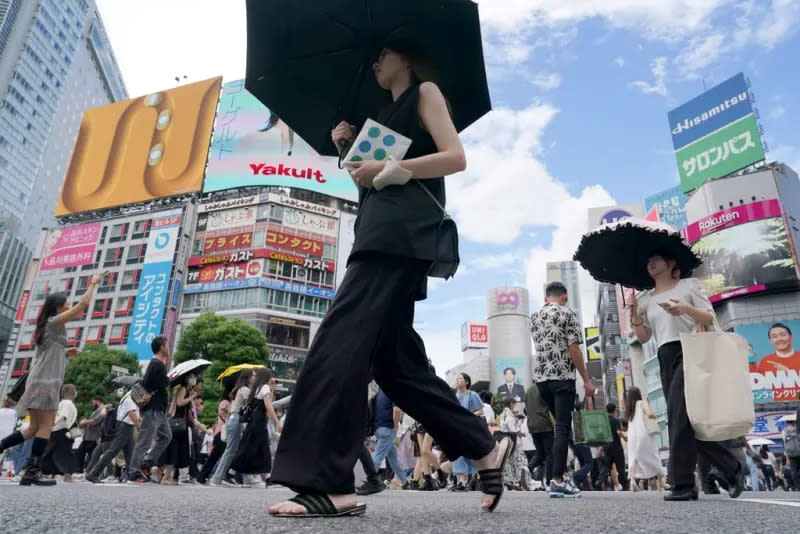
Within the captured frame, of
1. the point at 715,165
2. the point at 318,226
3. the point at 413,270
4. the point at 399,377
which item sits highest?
the point at 715,165

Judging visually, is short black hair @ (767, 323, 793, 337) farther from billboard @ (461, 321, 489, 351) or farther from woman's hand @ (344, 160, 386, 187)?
billboard @ (461, 321, 489, 351)

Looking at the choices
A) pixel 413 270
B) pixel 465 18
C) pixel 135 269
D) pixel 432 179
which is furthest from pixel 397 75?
pixel 135 269

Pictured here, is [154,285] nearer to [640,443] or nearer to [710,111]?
[640,443]

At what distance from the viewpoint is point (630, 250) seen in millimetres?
3941

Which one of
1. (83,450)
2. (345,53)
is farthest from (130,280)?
(345,53)

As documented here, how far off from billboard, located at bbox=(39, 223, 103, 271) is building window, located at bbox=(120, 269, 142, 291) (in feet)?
13.8

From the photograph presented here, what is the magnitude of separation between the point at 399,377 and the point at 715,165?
4511cm

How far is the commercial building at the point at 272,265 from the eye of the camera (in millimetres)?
40281

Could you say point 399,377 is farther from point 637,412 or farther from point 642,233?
point 637,412

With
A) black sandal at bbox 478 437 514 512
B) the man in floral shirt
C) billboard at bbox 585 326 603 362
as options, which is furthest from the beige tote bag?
billboard at bbox 585 326 603 362

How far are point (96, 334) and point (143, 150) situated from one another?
50.3 ft

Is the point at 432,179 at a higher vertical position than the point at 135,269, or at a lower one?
lower

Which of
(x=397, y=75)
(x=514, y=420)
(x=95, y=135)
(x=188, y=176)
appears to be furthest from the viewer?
(x=95, y=135)

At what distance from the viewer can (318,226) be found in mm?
44281
